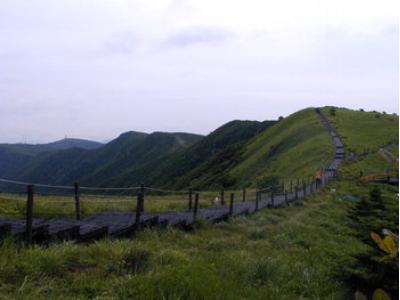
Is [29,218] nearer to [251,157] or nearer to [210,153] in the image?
[251,157]

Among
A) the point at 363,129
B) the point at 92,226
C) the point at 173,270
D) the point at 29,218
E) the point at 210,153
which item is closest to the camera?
the point at 173,270

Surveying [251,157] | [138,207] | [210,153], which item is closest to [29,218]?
[138,207]

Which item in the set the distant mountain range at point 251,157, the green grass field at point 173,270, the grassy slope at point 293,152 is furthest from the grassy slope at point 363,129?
the green grass field at point 173,270

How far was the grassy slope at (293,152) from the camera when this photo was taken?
178ft

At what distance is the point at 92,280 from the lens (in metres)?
5.96

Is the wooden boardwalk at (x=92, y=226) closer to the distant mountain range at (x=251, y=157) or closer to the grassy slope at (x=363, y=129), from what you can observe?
the distant mountain range at (x=251, y=157)

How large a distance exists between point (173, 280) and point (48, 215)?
9.37m

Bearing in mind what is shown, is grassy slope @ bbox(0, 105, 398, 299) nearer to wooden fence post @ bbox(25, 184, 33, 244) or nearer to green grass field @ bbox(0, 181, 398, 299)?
green grass field @ bbox(0, 181, 398, 299)

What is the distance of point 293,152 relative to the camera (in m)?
65.6

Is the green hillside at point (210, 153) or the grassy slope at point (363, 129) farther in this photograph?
the green hillside at point (210, 153)

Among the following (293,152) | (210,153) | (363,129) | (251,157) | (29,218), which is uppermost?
(363,129)

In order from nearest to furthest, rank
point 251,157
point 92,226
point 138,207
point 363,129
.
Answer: point 92,226 → point 138,207 → point 363,129 → point 251,157

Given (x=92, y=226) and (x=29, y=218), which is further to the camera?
(x=92, y=226)

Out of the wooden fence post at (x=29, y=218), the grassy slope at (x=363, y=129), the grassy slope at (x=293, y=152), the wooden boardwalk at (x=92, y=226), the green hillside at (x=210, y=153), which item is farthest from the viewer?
the green hillside at (x=210, y=153)
